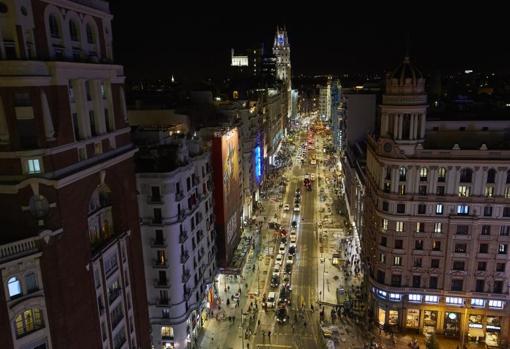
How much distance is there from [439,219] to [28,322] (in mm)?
61697

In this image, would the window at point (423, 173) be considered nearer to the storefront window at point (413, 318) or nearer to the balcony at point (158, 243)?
the storefront window at point (413, 318)

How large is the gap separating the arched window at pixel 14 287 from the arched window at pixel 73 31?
1962 centimetres

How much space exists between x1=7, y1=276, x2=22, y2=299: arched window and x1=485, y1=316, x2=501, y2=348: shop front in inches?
2807

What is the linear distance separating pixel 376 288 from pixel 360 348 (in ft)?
36.7

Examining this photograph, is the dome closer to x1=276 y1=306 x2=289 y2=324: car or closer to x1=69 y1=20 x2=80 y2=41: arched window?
x1=276 y1=306 x2=289 y2=324: car

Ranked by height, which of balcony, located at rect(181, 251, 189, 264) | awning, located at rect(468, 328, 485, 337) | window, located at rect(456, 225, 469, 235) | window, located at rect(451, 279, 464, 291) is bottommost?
awning, located at rect(468, 328, 485, 337)

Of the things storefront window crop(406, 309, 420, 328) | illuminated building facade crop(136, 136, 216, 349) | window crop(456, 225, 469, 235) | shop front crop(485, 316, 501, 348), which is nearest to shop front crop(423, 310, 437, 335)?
storefront window crop(406, 309, 420, 328)

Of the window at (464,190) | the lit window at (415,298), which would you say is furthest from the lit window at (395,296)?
the window at (464,190)

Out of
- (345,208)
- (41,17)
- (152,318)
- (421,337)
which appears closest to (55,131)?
(41,17)

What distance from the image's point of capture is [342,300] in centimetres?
8550

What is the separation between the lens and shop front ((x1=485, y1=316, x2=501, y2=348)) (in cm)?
7144

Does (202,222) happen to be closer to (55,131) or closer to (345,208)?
(55,131)

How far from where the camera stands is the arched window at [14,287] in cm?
3066

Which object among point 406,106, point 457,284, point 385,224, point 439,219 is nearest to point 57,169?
point 406,106
